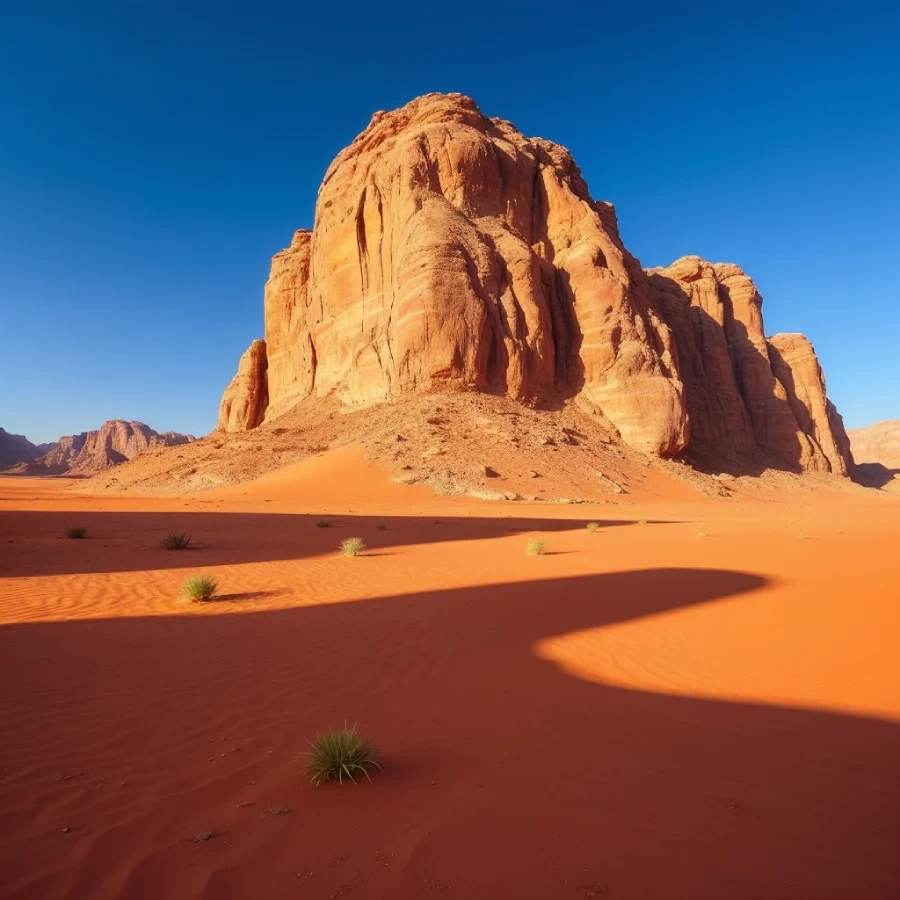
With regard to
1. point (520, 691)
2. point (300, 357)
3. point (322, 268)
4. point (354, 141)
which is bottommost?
point (520, 691)

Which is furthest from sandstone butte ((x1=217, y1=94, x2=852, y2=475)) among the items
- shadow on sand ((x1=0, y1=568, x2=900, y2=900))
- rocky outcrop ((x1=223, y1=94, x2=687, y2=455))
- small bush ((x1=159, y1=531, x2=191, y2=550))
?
shadow on sand ((x1=0, y1=568, x2=900, y2=900))

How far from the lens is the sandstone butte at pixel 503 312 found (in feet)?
119

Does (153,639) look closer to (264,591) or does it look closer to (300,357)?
(264,591)

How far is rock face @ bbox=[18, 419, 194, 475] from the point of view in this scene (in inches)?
4727

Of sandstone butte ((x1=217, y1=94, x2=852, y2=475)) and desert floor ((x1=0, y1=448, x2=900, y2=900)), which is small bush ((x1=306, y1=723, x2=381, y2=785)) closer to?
desert floor ((x1=0, y1=448, x2=900, y2=900))

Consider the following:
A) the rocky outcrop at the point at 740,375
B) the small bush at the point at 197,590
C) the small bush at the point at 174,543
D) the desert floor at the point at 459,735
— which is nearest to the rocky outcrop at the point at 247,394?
the rocky outcrop at the point at 740,375

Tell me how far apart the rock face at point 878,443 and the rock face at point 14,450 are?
185m

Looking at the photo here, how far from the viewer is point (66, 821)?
107 inches

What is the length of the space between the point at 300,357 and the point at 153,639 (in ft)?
156

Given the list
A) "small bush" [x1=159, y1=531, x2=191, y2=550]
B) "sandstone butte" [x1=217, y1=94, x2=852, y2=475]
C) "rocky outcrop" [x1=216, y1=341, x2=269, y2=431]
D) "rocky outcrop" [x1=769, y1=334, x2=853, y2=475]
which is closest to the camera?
"small bush" [x1=159, y1=531, x2=191, y2=550]

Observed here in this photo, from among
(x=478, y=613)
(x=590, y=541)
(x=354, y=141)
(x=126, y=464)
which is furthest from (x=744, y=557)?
(x=354, y=141)

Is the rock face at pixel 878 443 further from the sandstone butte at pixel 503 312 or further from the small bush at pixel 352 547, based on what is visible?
the small bush at pixel 352 547

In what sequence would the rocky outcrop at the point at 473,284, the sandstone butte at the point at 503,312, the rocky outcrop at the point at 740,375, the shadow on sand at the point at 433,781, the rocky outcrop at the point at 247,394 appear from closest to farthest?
the shadow on sand at the point at 433,781 → the rocky outcrop at the point at 473,284 → the sandstone butte at the point at 503,312 → the rocky outcrop at the point at 740,375 → the rocky outcrop at the point at 247,394

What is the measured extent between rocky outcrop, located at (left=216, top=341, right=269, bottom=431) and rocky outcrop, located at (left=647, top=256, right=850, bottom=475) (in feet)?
141
